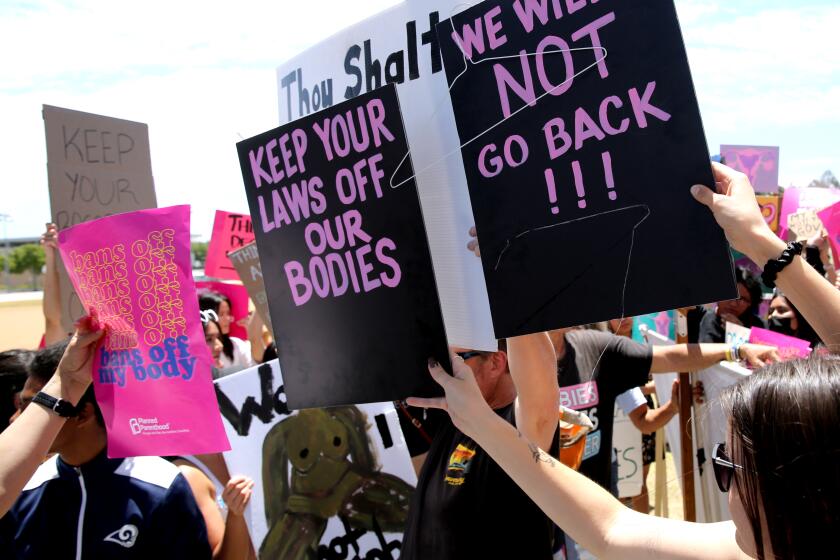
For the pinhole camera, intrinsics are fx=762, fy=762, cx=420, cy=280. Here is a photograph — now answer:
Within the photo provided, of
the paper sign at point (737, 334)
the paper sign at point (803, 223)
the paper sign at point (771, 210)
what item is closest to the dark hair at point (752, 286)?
the paper sign at point (803, 223)

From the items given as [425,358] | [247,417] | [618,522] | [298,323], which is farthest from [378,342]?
[247,417]

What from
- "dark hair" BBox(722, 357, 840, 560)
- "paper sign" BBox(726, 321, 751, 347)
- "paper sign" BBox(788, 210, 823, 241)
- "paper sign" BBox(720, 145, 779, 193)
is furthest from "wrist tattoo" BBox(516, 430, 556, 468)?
"paper sign" BBox(720, 145, 779, 193)

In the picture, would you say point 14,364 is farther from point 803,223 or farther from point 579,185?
point 803,223

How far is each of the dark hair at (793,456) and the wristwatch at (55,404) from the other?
1676 mm

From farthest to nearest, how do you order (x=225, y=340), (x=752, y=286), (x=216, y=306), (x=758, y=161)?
(x=758, y=161) < (x=752, y=286) < (x=216, y=306) < (x=225, y=340)

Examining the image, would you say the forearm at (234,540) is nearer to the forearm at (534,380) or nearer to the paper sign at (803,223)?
the forearm at (534,380)

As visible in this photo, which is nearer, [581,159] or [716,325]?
[581,159]

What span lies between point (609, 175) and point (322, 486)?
168 cm

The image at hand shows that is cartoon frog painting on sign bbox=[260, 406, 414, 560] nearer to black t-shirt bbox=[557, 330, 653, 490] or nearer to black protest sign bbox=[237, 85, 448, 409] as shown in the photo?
black protest sign bbox=[237, 85, 448, 409]

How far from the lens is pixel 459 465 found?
2107 millimetres

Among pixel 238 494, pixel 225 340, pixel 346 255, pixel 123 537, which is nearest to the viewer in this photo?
pixel 346 255

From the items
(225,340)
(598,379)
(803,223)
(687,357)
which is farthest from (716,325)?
(225,340)

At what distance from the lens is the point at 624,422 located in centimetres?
485

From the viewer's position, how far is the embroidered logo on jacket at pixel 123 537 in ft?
6.76
